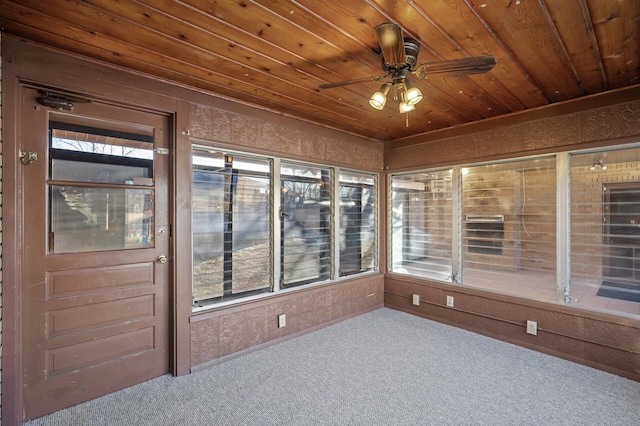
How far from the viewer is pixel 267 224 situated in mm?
3145

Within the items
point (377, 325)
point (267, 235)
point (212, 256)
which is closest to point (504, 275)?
point (377, 325)

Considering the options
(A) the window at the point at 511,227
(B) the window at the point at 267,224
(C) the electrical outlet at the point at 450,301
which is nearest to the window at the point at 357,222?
(B) the window at the point at 267,224

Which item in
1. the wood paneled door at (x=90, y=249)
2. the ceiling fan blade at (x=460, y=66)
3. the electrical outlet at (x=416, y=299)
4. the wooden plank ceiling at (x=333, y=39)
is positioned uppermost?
the wooden plank ceiling at (x=333, y=39)

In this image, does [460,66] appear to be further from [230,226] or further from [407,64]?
[230,226]

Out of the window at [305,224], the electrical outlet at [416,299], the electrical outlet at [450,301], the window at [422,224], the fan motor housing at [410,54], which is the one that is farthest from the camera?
the electrical outlet at [416,299]

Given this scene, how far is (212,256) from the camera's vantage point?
277 cm

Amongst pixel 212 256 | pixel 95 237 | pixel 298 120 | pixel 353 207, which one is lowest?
pixel 212 256

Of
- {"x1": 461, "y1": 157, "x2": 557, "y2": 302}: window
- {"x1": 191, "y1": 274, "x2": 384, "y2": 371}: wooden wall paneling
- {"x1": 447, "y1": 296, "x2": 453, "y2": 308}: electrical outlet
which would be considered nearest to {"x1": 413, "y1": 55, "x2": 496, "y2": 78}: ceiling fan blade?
{"x1": 461, "y1": 157, "x2": 557, "y2": 302}: window

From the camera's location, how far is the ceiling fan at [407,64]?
4.75ft

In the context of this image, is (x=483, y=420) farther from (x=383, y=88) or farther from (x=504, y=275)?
(x=383, y=88)

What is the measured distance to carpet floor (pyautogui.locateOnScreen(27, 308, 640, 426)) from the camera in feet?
6.48

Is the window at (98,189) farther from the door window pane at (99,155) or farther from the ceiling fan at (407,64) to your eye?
the ceiling fan at (407,64)

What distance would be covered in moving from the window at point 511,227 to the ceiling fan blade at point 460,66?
197 centimetres

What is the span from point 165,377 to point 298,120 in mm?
2712
